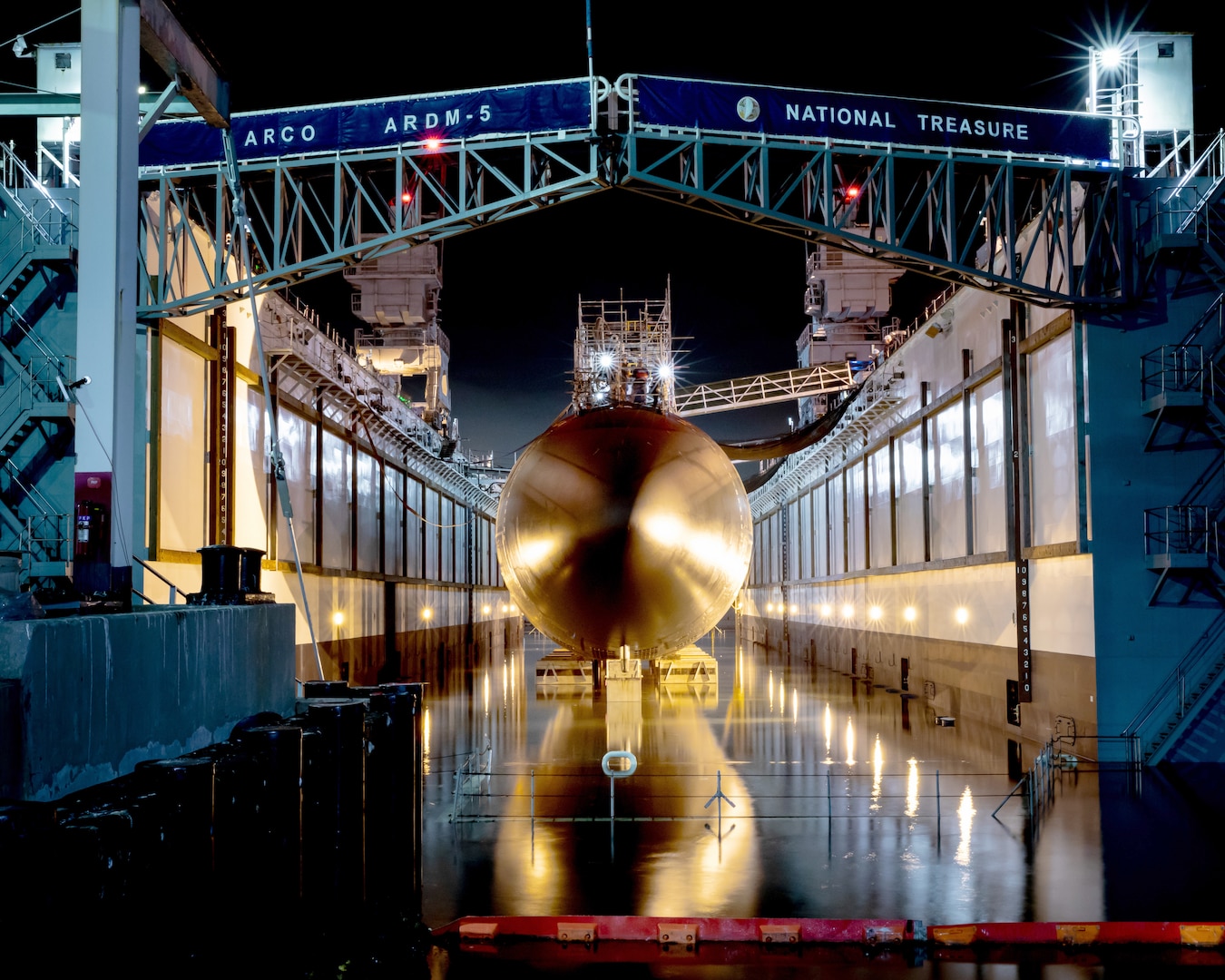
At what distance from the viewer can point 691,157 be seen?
2219 cm

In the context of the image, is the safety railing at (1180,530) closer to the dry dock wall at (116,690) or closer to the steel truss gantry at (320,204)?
the steel truss gantry at (320,204)

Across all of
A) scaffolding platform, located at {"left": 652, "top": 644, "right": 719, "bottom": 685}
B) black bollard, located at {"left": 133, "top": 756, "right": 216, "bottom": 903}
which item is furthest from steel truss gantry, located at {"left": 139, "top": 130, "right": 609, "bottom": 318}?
scaffolding platform, located at {"left": 652, "top": 644, "right": 719, "bottom": 685}

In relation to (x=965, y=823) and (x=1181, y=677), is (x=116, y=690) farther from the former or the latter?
(x=1181, y=677)

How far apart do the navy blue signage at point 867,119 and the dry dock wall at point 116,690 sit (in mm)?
15079

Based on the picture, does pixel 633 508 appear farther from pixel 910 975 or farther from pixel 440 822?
pixel 910 975

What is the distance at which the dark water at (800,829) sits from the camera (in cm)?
1119

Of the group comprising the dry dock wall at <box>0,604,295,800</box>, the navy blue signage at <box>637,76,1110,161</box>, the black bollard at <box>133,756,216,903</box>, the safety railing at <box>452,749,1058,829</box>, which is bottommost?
the safety railing at <box>452,749,1058,829</box>

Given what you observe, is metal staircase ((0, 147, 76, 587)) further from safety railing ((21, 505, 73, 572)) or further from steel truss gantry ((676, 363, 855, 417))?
steel truss gantry ((676, 363, 855, 417))

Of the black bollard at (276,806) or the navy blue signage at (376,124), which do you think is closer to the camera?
the black bollard at (276,806)

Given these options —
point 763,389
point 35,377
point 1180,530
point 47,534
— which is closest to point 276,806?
point 47,534

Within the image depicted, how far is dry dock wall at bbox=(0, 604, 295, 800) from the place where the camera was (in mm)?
6012

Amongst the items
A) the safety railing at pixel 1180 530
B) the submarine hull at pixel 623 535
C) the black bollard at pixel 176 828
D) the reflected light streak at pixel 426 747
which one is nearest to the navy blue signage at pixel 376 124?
the submarine hull at pixel 623 535

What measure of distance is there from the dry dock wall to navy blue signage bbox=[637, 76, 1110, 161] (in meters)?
15.1

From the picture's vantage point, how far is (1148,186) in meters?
21.4
